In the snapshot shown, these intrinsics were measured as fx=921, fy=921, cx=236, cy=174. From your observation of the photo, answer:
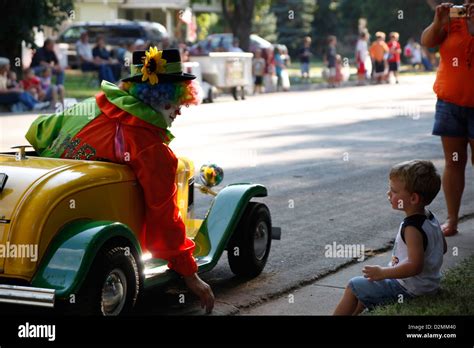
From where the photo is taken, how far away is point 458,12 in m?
6.88

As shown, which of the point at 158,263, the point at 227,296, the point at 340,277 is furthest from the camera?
the point at 340,277

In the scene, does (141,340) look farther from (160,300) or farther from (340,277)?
(340,277)

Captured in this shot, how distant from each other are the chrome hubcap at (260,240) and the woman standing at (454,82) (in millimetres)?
1857

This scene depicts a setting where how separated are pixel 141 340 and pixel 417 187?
1.63 m

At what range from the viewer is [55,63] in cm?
2347

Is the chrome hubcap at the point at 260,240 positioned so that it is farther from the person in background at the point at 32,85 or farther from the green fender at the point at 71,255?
the person in background at the point at 32,85

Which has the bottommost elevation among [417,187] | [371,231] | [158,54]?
[371,231]

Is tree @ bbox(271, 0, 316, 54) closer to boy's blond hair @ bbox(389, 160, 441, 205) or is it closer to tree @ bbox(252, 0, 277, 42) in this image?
tree @ bbox(252, 0, 277, 42)

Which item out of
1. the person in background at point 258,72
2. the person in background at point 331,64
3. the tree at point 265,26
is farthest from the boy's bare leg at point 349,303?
the tree at point 265,26

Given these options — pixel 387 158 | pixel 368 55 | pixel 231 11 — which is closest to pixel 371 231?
pixel 387 158

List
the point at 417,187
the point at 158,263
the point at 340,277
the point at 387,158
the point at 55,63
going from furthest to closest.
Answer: the point at 55,63
the point at 387,158
the point at 340,277
the point at 158,263
the point at 417,187

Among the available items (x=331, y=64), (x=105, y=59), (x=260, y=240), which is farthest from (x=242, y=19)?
(x=260, y=240)

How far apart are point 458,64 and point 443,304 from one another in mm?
2669

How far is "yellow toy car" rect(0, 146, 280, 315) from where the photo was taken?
4371 millimetres
